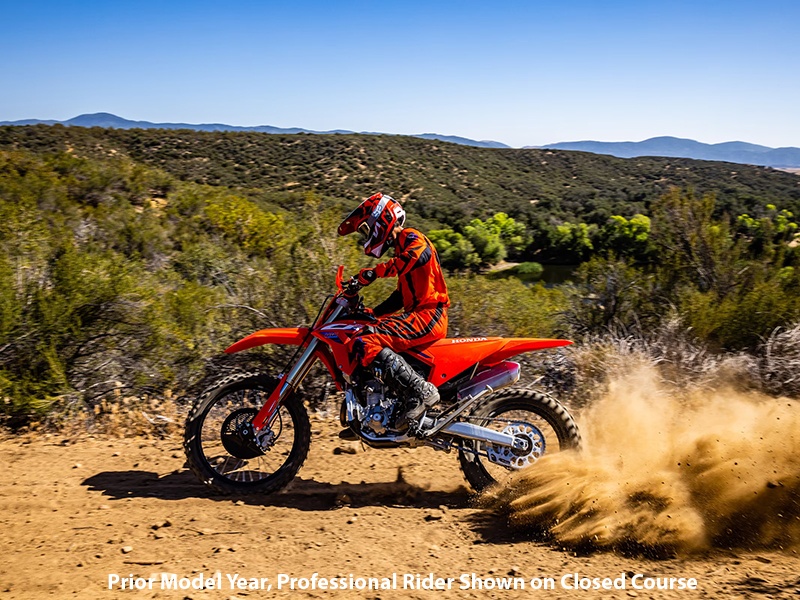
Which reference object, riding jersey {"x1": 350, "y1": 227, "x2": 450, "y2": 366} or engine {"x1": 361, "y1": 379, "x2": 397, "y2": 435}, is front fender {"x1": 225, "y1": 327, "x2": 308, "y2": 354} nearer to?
riding jersey {"x1": 350, "y1": 227, "x2": 450, "y2": 366}

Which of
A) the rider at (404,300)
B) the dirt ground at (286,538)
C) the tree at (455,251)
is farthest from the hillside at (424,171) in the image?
the rider at (404,300)

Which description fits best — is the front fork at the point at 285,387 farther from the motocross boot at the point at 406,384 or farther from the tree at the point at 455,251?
the tree at the point at 455,251

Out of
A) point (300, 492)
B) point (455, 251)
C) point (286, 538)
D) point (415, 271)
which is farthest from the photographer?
point (455, 251)

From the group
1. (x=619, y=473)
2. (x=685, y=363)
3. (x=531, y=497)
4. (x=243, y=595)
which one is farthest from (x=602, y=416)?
(x=243, y=595)

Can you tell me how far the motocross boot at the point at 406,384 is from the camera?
4.67 metres

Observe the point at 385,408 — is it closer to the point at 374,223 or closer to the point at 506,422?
the point at 506,422

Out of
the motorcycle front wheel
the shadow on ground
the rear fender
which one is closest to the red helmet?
the rear fender

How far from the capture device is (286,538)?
431cm

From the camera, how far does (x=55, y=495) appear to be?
4.83 metres

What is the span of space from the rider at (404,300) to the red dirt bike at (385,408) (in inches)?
4.0

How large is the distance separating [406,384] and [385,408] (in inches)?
10.0

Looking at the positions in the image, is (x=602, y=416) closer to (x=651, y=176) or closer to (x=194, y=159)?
(x=194, y=159)

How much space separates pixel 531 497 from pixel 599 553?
579 mm

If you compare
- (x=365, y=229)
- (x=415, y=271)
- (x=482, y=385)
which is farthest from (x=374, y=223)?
(x=482, y=385)
